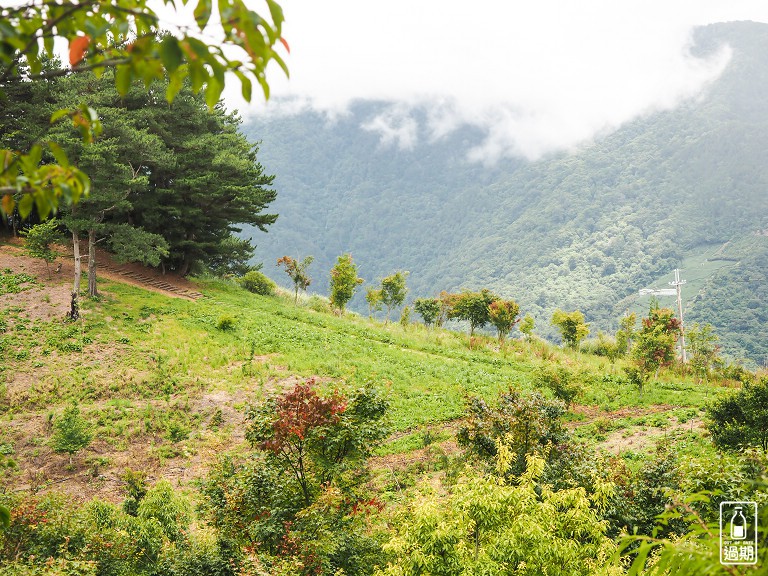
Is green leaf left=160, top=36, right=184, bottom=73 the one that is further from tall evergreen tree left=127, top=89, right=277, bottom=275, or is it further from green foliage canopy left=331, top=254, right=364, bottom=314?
green foliage canopy left=331, top=254, right=364, bottom=314

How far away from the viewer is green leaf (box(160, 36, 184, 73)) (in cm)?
165

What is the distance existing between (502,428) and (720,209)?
173836 millimetres

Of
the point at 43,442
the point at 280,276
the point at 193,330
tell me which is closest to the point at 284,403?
the point at 43,442

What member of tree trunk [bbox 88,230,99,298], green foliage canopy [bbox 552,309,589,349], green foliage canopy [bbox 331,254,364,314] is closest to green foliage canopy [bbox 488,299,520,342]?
green foliage canopy [bbox 552,309,589,349]

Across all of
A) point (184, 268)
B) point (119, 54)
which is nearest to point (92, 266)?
point (184, 268)

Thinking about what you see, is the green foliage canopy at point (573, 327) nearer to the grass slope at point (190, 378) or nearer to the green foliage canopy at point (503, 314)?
the green foliage canopy at point (503, 314)

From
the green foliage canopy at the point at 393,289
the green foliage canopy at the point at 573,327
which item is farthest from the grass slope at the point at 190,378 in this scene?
the green foliage canopy at the point at 393,289

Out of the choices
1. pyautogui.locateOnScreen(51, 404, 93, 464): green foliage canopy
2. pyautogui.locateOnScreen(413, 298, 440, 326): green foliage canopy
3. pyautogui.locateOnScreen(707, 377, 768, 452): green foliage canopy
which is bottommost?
pyautogui.locateOnScreen(51, 404, 93, 464): green foliage canopy

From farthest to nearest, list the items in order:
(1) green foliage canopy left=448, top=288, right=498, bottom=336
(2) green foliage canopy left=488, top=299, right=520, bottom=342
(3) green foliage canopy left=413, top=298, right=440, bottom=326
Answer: (3) green foliage canopy left=413, top=298, right=440, bottom=326, (1) green foliage canopy left=448, top=288, right=498, bottom=336, (2) green foliage canopy left=488, top=299, right=520, bottom=342

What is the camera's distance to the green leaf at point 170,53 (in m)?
1.65

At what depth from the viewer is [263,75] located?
185cm

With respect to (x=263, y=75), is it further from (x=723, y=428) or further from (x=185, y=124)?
(x=185, y=124)

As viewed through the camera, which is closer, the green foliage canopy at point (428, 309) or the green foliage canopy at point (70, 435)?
the green foliage canopy at point (70, 435)

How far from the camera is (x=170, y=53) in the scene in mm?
1663
